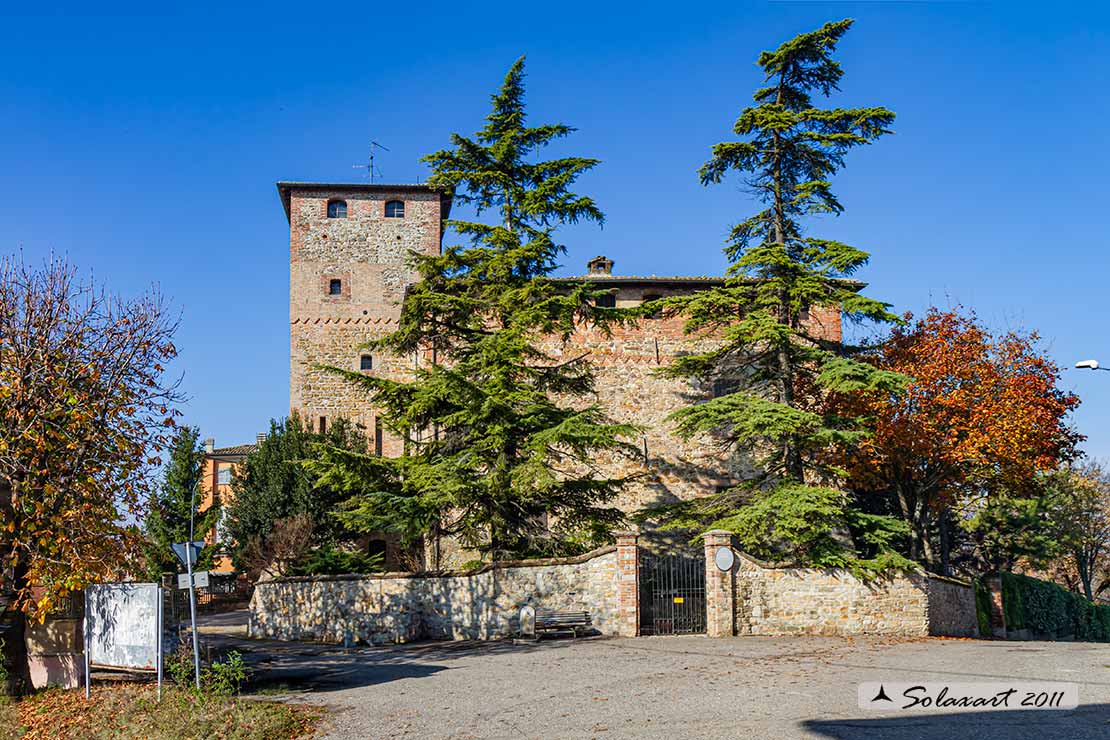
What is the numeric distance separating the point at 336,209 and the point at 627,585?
77.9 ft

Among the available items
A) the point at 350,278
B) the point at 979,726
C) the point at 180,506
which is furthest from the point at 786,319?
the point at 180,506

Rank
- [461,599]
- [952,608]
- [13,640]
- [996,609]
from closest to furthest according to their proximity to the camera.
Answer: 1. [13,640]
2. [461,599]
3. [952,608]
4. [996,609]

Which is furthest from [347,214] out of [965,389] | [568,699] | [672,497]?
[568,699]

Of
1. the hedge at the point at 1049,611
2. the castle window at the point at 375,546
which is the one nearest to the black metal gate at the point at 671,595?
the hedge at the point at 1049,611

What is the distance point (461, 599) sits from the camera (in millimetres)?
19859

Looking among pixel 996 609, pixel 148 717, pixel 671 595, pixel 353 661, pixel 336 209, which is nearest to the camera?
pixel 148 717

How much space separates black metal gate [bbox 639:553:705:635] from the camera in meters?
19.3

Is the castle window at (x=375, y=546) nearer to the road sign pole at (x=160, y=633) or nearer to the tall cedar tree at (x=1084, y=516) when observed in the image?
the road sign pole at (x=160, y=633)

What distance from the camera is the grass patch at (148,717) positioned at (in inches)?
409

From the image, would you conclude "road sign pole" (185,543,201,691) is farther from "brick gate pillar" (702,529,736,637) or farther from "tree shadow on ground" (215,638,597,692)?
"brick gate pillar" (702,529,736,637)

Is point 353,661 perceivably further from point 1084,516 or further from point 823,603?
point 1084,516

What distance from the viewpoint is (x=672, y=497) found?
28422 millimetres

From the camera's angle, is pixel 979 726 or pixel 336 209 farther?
pixel 336 209

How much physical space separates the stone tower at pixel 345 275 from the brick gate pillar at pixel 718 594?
18554 millimetres
